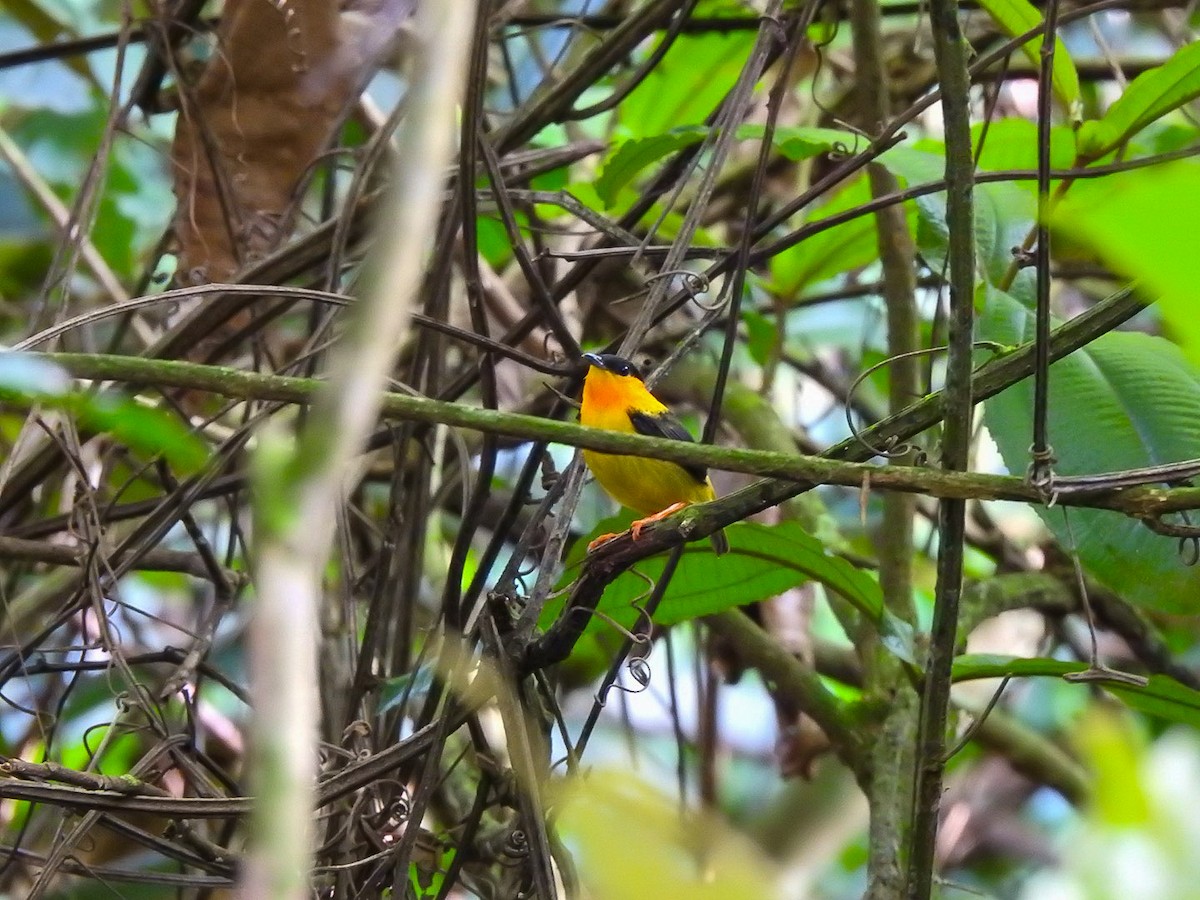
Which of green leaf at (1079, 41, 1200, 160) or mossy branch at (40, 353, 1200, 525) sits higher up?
green leaf at (1079, 41, 1200, 160)

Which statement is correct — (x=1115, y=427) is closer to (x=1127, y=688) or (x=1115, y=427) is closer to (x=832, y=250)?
(x=1127, y=688)

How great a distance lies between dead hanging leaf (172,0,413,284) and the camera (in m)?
3.00

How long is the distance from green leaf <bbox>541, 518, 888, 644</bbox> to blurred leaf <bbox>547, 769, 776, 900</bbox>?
5.03 feet

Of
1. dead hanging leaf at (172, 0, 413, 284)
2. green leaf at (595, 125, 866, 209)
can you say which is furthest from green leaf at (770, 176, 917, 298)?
dead hanging leaf at (172, 0, 413, 284)

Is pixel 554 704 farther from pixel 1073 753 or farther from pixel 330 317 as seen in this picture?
pixel 1073 753

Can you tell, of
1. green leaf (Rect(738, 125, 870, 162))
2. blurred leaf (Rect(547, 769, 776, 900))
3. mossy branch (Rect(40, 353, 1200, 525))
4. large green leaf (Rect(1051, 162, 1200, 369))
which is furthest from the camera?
green leaf (Rect(738, 125, 870, 162))

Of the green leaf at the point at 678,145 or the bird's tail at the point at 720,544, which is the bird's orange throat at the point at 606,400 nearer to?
the green leaf at the point at 678,145

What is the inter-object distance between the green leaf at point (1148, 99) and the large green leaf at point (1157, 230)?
2.14 m

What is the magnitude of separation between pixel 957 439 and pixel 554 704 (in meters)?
0.83

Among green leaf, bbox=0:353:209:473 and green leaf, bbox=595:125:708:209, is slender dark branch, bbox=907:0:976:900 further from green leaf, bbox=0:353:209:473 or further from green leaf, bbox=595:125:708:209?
green leaf, bbox=595:125:708:209

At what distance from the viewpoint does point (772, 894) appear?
67cm

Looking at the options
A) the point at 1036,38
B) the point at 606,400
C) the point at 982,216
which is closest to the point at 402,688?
the point at 606,400

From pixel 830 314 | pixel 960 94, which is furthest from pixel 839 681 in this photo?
pixel 960 94

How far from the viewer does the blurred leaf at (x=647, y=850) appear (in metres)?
0.66
